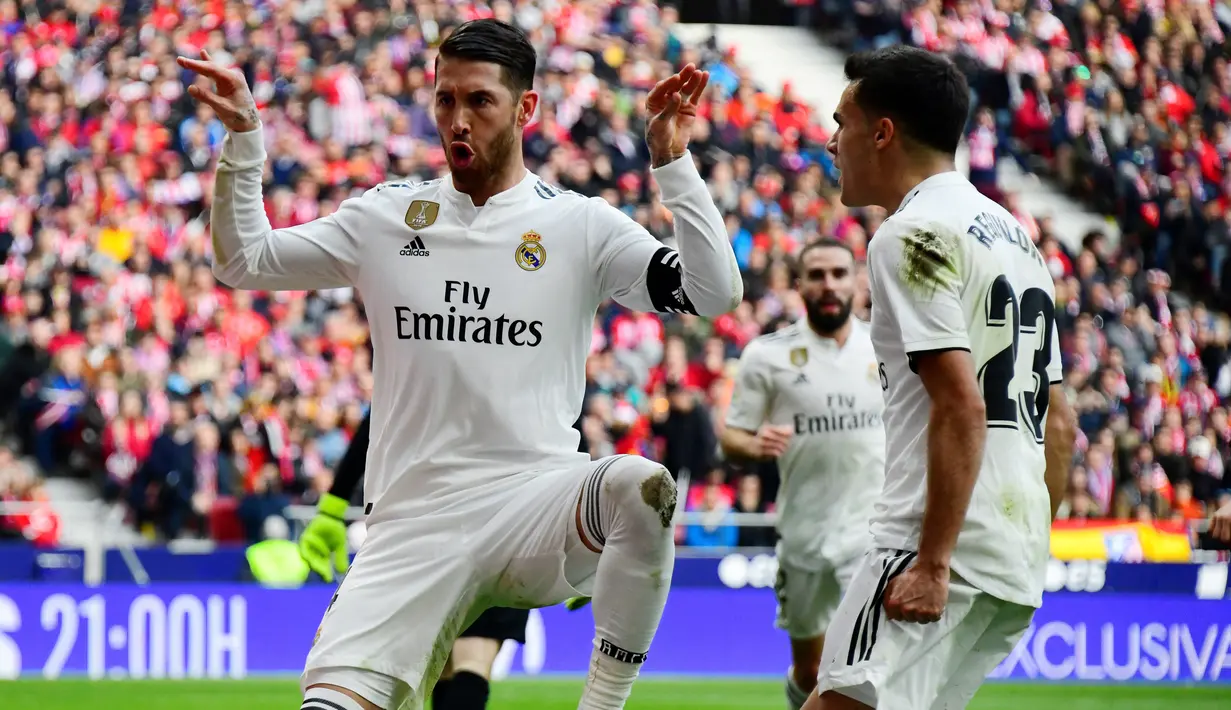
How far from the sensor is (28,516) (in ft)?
49.5

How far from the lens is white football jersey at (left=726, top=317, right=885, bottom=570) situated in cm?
846

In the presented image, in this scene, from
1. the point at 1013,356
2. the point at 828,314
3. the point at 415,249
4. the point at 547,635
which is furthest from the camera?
the point at 547,635

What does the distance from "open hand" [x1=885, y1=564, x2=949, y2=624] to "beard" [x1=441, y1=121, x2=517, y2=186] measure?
180cm

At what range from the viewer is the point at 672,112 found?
16.1ft

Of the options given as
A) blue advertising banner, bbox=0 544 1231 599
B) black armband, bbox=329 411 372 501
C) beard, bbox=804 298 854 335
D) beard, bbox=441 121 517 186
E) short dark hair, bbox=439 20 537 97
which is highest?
short dark hair, bbox=439 20 537 97

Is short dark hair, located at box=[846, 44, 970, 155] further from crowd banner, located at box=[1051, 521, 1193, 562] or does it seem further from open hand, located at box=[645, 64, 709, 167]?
crowd banner, located at box=[1051, 521, 1193, 562]

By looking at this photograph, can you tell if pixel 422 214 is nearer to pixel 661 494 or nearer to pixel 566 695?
pixel 661 494

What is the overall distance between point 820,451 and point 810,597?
0.70m

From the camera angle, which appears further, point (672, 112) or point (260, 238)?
point (260, 238)

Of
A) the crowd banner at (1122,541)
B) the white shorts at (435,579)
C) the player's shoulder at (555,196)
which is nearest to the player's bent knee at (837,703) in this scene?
the white shorts at (435,579)

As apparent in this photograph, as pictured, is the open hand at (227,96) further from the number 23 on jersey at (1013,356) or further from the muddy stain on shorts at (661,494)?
the number 23 on jersey at (1013,356)

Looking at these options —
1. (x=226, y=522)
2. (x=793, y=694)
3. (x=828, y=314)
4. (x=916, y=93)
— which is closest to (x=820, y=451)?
(x=828, y=314)

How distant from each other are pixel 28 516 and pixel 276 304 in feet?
12.5

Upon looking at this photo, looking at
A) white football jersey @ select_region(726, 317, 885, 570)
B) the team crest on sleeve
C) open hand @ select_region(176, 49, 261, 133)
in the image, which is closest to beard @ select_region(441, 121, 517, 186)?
the team crest on sleeve
